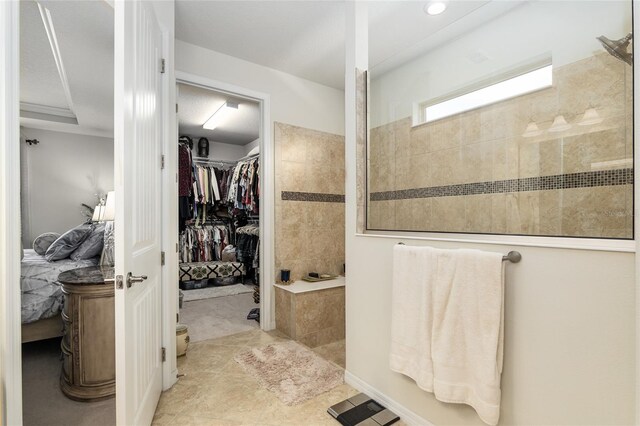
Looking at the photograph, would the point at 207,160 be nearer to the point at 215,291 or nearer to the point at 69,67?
the point at 215,291

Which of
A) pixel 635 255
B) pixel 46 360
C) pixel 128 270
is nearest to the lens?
pixel 635 255

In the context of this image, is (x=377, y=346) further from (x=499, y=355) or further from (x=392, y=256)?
(x=499, y=355)

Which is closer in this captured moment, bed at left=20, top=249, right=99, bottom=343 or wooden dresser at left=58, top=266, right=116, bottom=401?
wooden dresser at left=58, top=266, right=116, bottom=401

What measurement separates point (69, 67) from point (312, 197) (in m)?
2.50

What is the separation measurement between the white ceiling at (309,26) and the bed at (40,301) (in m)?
2.22

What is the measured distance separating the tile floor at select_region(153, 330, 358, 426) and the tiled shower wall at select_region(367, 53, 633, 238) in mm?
1145

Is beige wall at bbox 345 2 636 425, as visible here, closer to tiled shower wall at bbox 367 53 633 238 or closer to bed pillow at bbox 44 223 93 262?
tiled shower wall at bbox 367 53 633 238

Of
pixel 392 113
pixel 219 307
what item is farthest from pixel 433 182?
pixel 219 307

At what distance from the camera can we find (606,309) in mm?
991

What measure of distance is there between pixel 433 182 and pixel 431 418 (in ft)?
5.11

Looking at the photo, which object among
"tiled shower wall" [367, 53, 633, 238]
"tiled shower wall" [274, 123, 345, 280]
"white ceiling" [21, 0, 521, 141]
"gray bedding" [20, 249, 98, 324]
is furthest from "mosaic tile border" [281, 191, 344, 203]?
"gray bedding" [20, 249, 98, 324]

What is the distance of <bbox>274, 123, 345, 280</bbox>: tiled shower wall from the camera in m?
3.13

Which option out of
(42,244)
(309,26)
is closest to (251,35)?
(309,26)

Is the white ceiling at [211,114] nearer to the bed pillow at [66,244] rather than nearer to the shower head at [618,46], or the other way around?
the bed pillow at [66,244]
